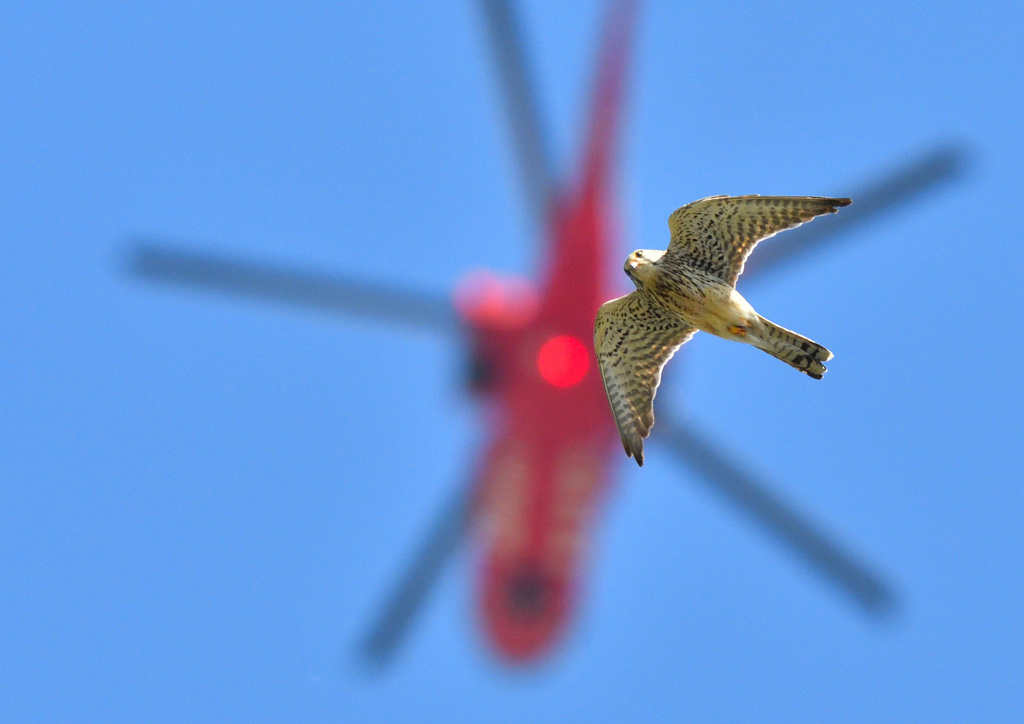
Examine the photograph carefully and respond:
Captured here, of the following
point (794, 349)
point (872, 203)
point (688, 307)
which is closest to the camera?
point (794, 349)

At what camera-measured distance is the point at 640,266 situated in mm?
6672

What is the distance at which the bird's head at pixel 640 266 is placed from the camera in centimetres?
666

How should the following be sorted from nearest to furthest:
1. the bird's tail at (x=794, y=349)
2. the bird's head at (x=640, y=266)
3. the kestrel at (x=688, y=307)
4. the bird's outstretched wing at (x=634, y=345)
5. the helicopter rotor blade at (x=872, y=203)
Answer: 1. the bird's tail at (x=794, y=349)
2. the kestrel at (x=688, y=307)
3. the bird's head at (x=640, y=266)
4. the bird's outstretched wing at (x=634, y=345)
5. the helicopter rotor blade at (x=872, y=203)

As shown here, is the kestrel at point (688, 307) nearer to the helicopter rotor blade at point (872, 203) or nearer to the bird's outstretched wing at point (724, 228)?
the bird's outstretched wing at point (724, 228)

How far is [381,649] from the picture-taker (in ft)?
52.5

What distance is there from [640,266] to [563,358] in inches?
225

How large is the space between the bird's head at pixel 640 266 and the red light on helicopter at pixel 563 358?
552 centimetres

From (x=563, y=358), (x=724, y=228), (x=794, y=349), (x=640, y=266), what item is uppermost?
(x=724, y=228)

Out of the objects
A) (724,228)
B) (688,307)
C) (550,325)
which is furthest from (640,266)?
(550,325)

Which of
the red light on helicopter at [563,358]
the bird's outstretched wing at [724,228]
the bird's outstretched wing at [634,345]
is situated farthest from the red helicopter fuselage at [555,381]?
the bird's outstretched wing at [724,228]

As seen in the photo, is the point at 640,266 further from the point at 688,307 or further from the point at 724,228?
the point at 724,228

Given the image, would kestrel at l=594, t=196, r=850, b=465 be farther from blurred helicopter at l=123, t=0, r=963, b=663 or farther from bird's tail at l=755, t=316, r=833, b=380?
blurred helicopter at l=123, t=0, r=963, b=663

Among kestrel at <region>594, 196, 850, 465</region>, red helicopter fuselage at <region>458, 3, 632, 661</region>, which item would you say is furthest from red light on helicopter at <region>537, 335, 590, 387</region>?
kestrel at <region>594, 196, 850, 465</region>

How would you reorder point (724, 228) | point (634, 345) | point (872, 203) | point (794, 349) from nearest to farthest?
point (794, 349) < point (724, 228) < point (634, 345) < point (872, 203)
